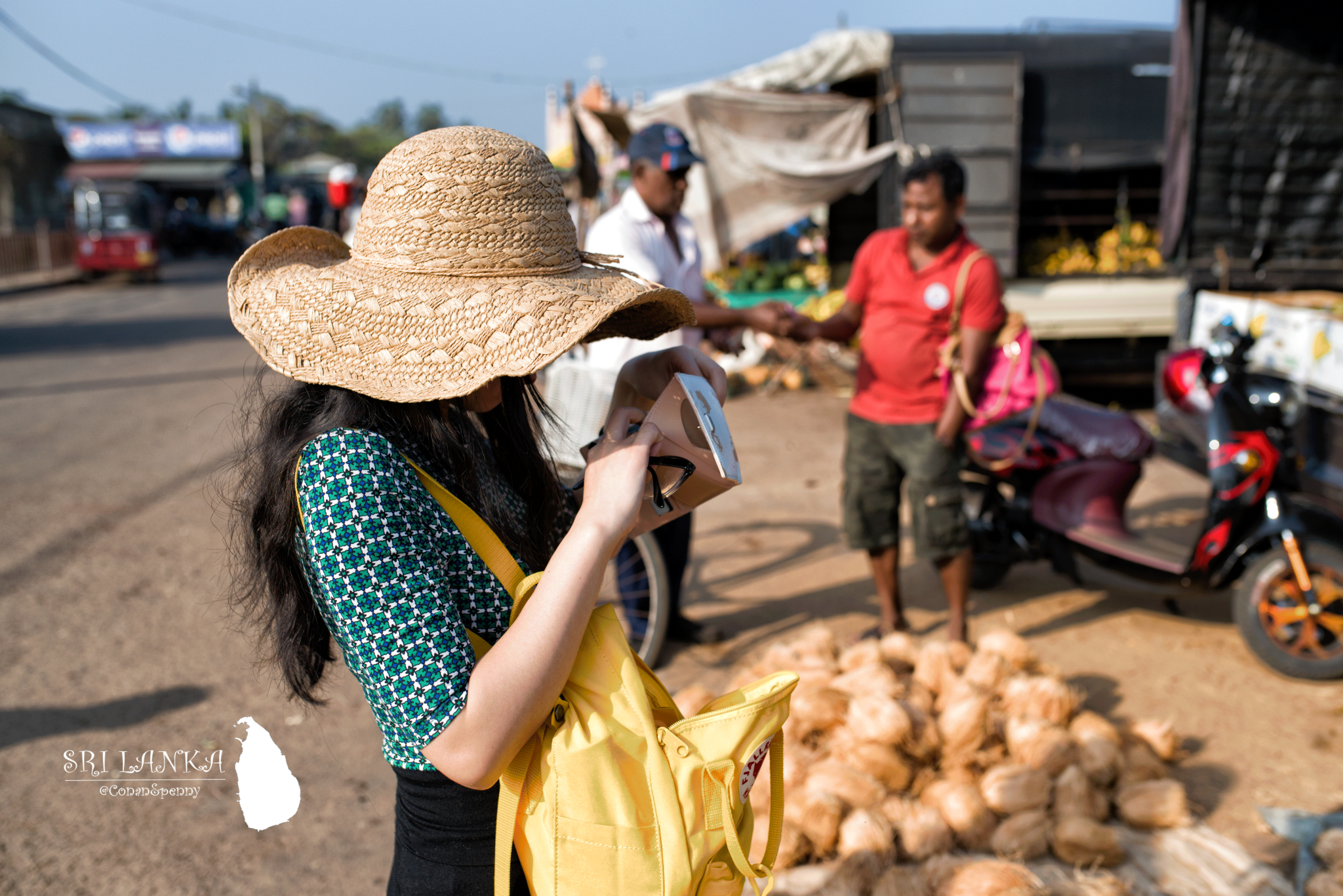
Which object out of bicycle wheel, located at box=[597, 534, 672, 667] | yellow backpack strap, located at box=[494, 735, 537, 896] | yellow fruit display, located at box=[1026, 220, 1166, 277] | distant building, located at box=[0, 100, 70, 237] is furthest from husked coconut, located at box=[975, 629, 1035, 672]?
distant building, located at box=[0, 100, 70, 237]

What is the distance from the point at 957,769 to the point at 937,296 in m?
1.73

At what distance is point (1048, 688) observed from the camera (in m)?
2.97

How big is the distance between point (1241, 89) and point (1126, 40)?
2.44 meters

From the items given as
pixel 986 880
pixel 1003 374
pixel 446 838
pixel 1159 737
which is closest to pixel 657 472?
pixel 446 838

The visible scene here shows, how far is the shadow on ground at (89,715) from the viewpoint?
3355 millimetres

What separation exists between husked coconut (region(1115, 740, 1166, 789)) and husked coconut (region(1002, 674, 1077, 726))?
213mm

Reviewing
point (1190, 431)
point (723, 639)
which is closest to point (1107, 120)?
point (1190, 431)

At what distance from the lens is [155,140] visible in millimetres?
40906

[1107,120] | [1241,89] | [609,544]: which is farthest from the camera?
[1107,120]

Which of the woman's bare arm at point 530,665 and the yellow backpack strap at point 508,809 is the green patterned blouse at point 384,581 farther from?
the yellow backpack strap at point 508,809

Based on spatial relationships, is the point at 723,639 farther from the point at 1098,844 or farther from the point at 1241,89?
the point at 1241,89

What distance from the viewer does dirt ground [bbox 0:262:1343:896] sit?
280 cm

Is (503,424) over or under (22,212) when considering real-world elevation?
over

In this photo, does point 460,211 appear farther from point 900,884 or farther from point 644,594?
point 644,594
